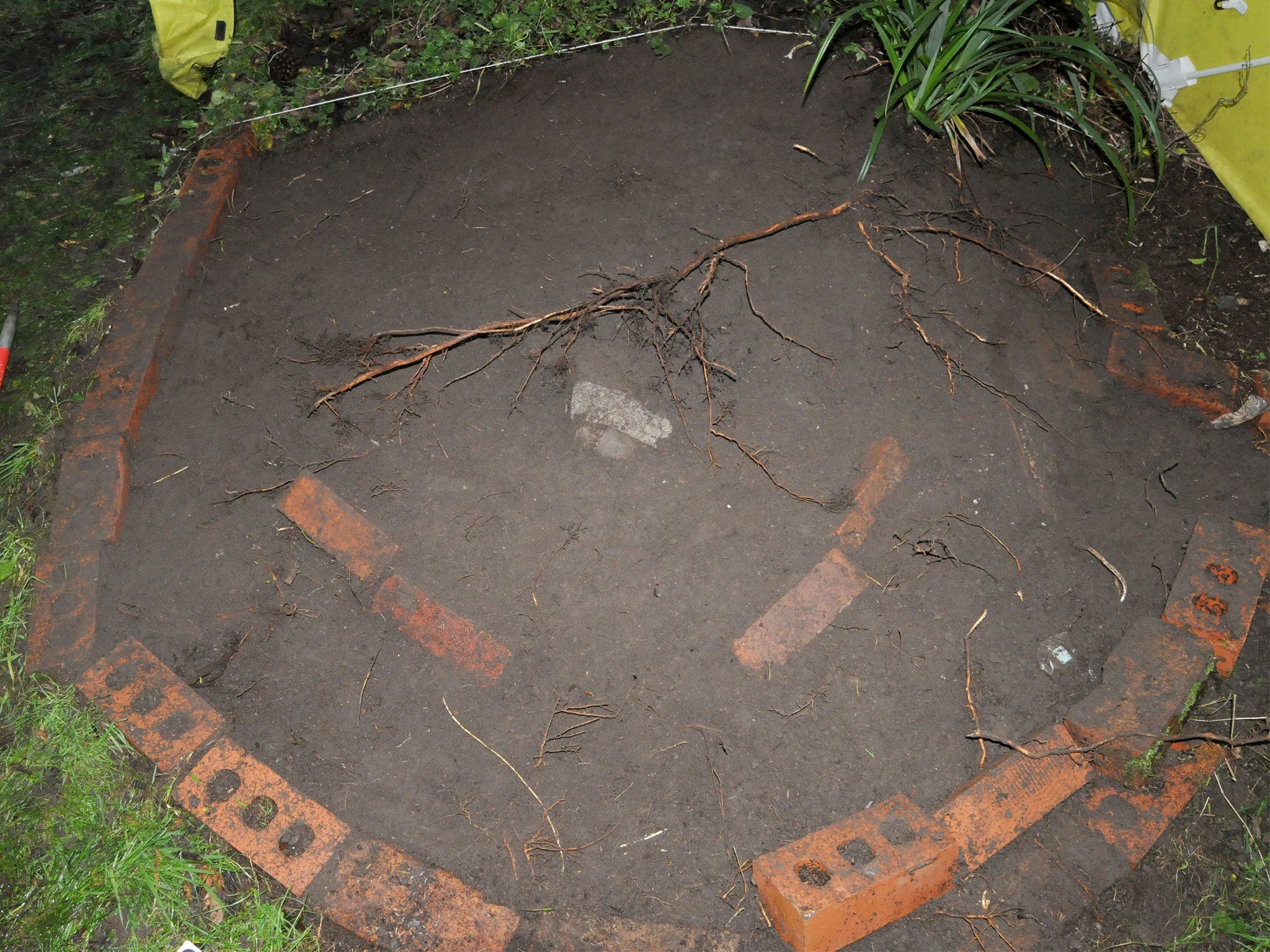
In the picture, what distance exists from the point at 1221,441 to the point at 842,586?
1328 mm

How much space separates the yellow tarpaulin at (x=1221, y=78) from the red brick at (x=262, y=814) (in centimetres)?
364

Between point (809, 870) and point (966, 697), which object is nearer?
point (809, 870)

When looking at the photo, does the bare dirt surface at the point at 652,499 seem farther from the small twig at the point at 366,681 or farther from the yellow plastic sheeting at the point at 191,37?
the yellow plastic sheeting at the point at 191,37

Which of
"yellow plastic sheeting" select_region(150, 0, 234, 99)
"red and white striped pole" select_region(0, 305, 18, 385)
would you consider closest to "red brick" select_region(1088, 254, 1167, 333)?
"yellow plastic sheeting" select_region(150, 0, 234, 99)

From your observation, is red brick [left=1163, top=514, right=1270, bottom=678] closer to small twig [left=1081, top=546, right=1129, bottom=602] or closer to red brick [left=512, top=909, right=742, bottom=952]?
small twig [left=1081, top=546, right=1129, bottom=602]

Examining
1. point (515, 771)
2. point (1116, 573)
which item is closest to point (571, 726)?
point (515, 771)

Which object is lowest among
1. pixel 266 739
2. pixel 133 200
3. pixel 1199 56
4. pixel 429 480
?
pixel 266 739

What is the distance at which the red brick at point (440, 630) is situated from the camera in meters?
2.28

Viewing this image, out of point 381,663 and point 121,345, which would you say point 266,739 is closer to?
point 381,663

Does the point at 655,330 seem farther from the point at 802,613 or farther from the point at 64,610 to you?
the point at 64,610

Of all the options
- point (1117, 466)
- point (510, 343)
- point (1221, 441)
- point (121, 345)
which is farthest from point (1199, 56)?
point (121, 345)

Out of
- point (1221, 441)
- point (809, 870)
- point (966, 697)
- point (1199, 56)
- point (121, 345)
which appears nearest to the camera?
point (809, 870)

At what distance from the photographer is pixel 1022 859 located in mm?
2070

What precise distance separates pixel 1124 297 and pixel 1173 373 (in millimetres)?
309
